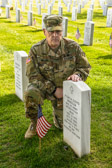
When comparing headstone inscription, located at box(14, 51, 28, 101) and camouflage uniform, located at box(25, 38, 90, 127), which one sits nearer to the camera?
camouflage uniform, located at box(25, 38, 90, 127)

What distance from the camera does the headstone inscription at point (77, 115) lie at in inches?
123

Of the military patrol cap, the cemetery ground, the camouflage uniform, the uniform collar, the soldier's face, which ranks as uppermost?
the military patrol cap

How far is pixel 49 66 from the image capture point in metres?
3.71

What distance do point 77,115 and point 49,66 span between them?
836 millimetres

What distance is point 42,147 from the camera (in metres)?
3.70

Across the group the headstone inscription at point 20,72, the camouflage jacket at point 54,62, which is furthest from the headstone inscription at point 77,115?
the headstone inscription at point 20,72

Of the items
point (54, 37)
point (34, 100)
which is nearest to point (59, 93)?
point (34, 100)

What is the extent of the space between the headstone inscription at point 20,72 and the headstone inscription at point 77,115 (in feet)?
5.82

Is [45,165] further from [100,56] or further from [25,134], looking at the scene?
[100,56]

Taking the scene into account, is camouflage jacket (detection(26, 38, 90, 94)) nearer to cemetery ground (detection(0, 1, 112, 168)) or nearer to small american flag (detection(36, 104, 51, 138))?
small american flag (detection(36, 104, 51, 138))

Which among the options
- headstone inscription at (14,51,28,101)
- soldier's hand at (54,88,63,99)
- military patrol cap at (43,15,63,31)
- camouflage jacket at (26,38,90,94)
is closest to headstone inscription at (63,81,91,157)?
soldier's hand at (54,88,63,99)

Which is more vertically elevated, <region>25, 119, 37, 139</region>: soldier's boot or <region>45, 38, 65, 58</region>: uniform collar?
<region>45, 38, 65, 58</region>: uniform collar

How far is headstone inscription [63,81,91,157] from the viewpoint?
10.3 feet

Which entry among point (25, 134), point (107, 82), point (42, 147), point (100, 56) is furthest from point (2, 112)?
point (100, 56)
